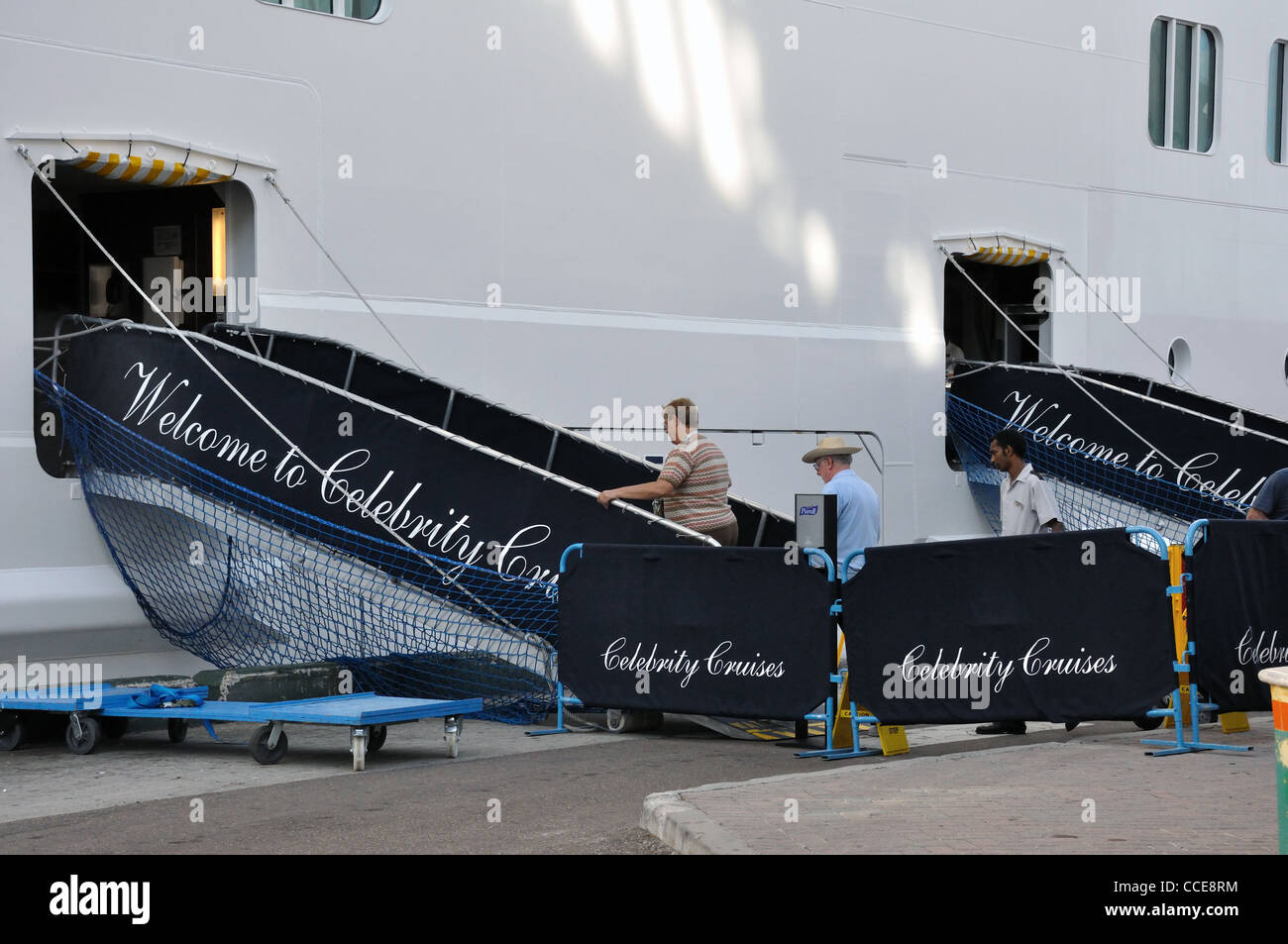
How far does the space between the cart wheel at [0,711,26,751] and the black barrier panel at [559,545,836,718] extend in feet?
10.4

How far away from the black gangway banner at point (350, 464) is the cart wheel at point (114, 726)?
1519mm

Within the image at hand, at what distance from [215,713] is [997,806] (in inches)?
174

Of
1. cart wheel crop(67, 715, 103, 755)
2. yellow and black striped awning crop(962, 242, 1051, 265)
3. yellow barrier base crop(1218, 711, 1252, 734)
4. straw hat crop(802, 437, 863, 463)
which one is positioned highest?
yellow and black striped awning crop(962, 242, 1051, 265)

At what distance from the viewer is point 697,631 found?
31.3 feet

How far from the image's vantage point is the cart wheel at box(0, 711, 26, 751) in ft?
32.0

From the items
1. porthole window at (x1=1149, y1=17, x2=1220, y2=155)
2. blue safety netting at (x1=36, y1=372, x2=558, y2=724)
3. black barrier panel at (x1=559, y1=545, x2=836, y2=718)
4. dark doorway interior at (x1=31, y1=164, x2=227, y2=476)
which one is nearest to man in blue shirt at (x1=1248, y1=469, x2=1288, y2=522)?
black barrier panel at (x1=559, y1=545, x2=836, y2=718)

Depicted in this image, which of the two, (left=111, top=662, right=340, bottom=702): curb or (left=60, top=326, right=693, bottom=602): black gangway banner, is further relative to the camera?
(left=60, top=326, right=693, bottom=602): black gangway banner

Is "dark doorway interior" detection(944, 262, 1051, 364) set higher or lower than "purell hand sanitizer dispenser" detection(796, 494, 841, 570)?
higher

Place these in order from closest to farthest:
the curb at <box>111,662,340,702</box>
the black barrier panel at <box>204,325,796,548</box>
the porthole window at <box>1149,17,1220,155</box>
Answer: the curb at <box>111,662,340,702</box>, the black barrier panel at <box>204,325,796,548</box>, the porthole window at <box>1149,17,1220,155</box>

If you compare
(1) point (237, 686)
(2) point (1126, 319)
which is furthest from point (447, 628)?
(2) point (1126, 319)

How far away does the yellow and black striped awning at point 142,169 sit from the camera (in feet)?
36.3

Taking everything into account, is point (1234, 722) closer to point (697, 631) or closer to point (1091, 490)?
point (697, 631)

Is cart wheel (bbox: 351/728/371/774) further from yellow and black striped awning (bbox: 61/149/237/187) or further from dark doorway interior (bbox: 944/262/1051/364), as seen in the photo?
dark doorway interior (bbox: 944/262/1051/364)

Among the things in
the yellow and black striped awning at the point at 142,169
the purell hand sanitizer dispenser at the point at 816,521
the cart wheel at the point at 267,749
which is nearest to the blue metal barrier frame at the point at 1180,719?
the purell hand sanitizer dispenser at the point at 816,521
